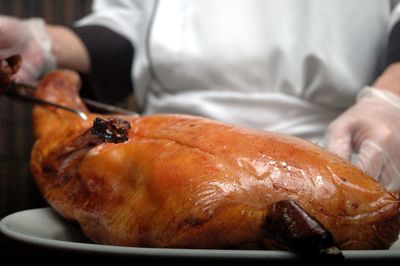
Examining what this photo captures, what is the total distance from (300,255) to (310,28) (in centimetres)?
85

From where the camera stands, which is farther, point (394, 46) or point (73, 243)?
point (394, 46)

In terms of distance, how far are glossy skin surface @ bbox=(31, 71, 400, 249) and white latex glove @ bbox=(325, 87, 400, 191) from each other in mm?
371

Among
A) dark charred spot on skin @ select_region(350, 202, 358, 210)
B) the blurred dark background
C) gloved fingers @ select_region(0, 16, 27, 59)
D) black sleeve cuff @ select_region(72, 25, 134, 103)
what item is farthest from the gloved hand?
the blurred dark background

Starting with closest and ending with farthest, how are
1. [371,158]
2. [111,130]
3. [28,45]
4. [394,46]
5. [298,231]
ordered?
1. [298,231]
2. [111,130]
3. [371,158]
4. [394,46]
5. [28,45]

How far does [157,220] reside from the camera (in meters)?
0.54

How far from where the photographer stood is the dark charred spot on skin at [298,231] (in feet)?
1.33

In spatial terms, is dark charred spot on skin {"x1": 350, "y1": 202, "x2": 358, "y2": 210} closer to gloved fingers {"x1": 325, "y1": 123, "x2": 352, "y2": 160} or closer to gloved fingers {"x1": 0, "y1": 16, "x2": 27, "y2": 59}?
gloved fingers {"x1": 325, "y1": 123, "x2": 352, "y2": 160}

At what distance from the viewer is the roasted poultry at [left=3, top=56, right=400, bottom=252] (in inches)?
19.2

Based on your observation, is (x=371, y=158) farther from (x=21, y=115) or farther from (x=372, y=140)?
(x=21, y=115)

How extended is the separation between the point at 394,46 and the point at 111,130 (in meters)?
0.75

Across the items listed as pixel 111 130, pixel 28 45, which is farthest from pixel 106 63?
pixel 111 130

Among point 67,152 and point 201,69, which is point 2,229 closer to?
point 67,152

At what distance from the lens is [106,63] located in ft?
4.92

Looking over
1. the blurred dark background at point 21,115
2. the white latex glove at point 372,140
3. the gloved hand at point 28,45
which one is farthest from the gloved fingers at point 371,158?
the blurred dark background at point 21,115
